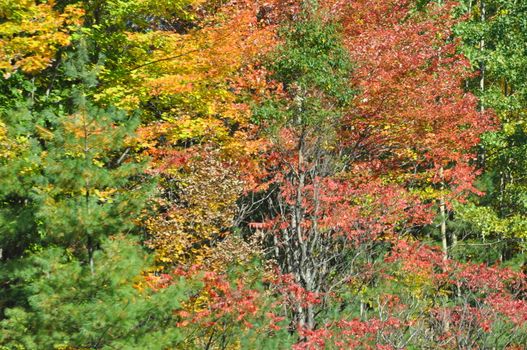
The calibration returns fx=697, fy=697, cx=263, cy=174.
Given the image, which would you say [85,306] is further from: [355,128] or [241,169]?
[355,128]

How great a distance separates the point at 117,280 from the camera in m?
9.15

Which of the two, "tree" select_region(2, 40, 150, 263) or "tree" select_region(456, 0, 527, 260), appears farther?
"tree" select_region(456, 0, 527, 260)

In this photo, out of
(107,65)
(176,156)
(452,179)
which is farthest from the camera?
(452,179)

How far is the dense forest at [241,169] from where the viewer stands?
31.4ft

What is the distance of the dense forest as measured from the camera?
9586 millimetres

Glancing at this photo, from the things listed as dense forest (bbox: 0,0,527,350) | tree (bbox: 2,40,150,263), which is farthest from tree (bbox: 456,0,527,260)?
tree (bbox: 2,40,150,263)

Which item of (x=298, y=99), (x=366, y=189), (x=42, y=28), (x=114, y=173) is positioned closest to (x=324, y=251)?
(x=366, y=189)

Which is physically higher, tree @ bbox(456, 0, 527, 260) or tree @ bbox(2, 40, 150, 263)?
tree @ bbox(2, 40, 150, 263)

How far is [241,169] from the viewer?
15281mm

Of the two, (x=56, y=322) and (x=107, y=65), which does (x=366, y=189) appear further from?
(x=56, y=322)

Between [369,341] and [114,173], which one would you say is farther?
[369,341]

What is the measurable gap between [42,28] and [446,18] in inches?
494

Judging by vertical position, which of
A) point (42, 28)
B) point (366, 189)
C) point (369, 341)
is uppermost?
point (42, 28)

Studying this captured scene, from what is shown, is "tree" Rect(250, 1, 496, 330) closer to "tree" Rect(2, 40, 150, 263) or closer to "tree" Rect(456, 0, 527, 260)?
"tree" Rect(456, 0, 527, 260)
